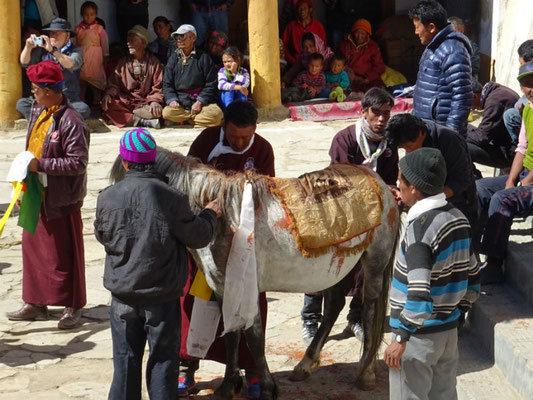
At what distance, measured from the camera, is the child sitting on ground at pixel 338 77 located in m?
13.5

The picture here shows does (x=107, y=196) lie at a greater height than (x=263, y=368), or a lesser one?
greater

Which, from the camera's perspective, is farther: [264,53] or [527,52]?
[264,53]

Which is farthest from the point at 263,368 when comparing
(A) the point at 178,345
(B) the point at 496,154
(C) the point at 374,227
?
(B) the point at 496,154

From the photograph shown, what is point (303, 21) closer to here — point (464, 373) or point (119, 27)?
point (119, 27)

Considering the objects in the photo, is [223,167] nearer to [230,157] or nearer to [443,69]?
[230,157]

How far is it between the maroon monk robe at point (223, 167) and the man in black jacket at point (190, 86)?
267 inches

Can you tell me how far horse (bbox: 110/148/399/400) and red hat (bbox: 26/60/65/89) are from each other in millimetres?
1571

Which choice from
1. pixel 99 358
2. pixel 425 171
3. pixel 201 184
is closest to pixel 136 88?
pixel 99 358

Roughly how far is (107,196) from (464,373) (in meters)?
2.62

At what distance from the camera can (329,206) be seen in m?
5.05

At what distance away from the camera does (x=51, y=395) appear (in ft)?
17.2

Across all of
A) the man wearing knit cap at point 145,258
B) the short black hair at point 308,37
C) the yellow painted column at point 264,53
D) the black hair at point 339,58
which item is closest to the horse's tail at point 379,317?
the man wearing knit cap at point 145,258

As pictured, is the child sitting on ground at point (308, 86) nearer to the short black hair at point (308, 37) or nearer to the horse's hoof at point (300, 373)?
the short black hair at point (308, 37)

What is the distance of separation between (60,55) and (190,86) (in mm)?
1968
